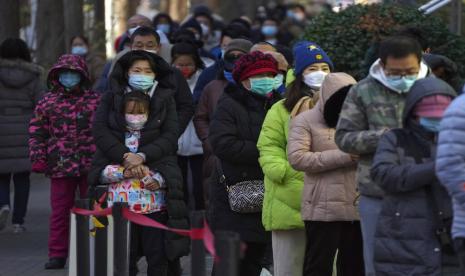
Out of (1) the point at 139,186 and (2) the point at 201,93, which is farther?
(2) the point at 201,93

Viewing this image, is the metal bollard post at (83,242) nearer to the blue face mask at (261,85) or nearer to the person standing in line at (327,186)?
the person standing in line at (327,186)

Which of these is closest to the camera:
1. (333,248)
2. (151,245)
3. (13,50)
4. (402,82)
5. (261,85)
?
(402,82)

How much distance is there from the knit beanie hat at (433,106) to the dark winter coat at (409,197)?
0.8 inches

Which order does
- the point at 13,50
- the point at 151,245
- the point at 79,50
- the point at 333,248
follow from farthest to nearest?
the point at 79,50, the point at 13,50, the point at 151,245, the point at 333,248

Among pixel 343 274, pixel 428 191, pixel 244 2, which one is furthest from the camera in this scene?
pixel 244 2

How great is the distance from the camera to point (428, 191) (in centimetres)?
715

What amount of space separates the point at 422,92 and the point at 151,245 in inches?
123

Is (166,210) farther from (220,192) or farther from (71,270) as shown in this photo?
(71,270)

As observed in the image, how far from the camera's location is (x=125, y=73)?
10.1m

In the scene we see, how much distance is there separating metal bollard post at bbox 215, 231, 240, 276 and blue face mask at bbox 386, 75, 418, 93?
6.18ft

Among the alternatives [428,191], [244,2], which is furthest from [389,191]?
[244,2]

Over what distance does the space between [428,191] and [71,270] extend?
105 inches

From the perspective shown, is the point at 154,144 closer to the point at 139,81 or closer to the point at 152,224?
the point at 139,81

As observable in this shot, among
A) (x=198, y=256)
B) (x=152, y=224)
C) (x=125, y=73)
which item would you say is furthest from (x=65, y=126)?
(x=198, y=256)
